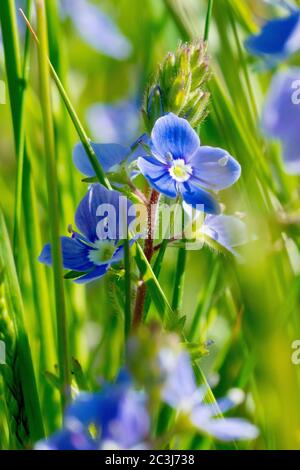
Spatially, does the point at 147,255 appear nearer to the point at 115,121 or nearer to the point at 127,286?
the point at 127,286

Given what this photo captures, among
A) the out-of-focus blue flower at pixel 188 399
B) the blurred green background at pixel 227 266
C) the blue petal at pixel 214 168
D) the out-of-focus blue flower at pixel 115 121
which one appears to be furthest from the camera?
the out-of-focus blue flower at pixel 115 121

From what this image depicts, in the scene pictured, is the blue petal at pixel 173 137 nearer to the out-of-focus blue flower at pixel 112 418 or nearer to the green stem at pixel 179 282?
the green stem at pixel 179 282

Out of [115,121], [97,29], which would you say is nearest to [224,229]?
[115,121]

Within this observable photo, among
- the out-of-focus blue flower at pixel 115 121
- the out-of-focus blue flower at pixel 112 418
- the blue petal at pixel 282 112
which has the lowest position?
the out-of-focus blue flower at pixel 112 418

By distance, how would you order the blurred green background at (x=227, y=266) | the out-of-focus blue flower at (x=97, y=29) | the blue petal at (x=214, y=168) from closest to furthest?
the blurred green background at (x=227, y=266) < the blue petal at (x=214, y=168) < the out-of-focus blue flower at (x=97, y=29)

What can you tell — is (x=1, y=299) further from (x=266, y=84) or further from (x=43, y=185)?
(x=266, y=84)

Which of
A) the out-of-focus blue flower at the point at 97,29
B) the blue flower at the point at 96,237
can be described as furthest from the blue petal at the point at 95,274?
the out-of-focus blue flower at the point at 97,29

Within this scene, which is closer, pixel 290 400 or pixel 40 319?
pixel 290 400

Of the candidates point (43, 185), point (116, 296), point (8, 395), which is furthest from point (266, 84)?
point (8, 395)
